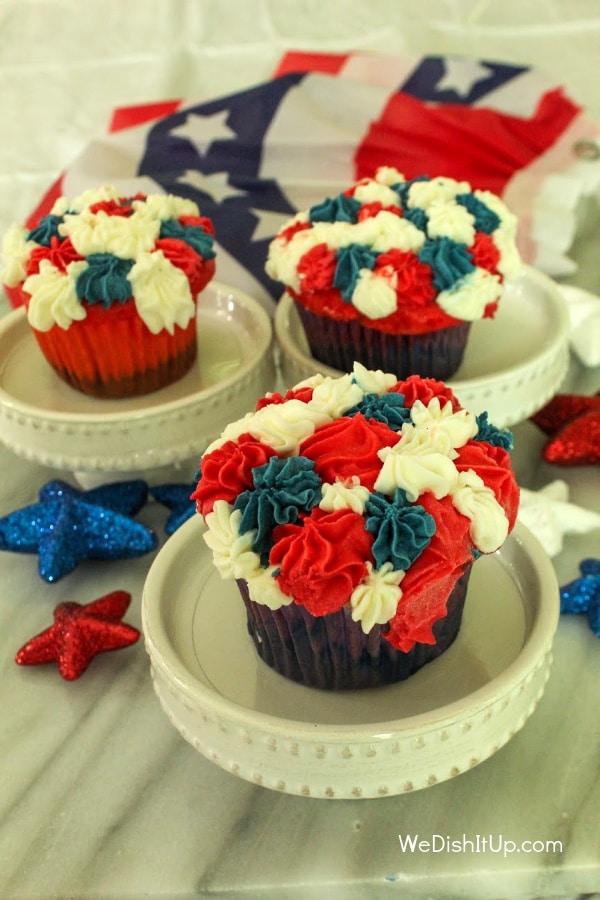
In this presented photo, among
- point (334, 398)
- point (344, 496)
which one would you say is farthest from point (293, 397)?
point (344, 496)

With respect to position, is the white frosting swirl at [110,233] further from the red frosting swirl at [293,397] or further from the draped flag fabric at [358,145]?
Answer: the draped flag fabric at [358,145]

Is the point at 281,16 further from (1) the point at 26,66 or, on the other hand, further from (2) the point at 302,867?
(2) the point at 302,867

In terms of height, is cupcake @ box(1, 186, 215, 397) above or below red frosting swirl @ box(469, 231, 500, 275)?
below

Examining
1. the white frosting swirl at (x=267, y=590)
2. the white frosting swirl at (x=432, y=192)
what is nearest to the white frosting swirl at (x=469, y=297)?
the white frosting swirl at (x=432, y=192)

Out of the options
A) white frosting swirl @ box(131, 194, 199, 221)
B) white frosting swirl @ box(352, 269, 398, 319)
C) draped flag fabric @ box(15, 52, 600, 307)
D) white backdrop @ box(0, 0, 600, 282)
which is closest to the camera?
white frosting swirl @ box(352, 269, 398, 319)

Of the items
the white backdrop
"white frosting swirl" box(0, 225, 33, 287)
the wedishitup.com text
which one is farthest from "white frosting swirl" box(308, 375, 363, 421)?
the white backdrop

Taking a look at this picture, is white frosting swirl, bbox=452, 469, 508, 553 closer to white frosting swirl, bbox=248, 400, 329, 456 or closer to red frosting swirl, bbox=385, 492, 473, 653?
red frosting swirl, bbox=385, 492, 473, 653

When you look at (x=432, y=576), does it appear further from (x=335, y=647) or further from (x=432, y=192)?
(x=432, y=192)
